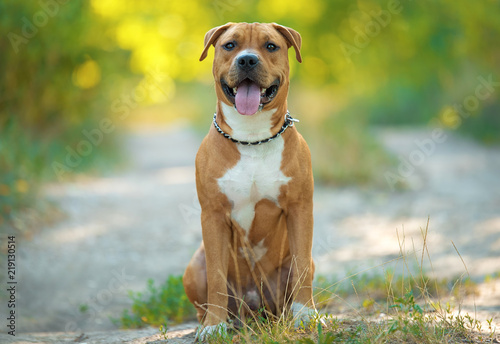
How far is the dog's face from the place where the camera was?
2.81 metres

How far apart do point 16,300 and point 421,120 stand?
49.4 feet

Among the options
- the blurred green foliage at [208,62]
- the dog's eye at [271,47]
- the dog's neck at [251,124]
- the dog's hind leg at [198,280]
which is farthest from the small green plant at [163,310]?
the blurred green foliage at [208,62]

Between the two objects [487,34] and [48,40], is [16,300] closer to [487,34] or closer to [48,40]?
[48,40]

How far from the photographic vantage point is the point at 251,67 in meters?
2.79

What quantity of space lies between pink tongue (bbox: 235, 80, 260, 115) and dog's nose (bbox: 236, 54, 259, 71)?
0.38 feet

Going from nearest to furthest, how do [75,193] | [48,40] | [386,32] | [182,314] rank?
[182,314], [48,40], [75,193], [386,32]

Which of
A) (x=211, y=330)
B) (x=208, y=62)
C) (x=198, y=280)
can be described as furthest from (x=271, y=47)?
(x=208, y=62)

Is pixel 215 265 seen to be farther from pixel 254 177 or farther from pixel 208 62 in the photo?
pixel 208 62

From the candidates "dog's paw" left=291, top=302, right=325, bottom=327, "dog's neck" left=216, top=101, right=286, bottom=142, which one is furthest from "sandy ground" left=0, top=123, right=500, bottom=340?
"dog's neck" left=216, top=101, right=286, bottom=142

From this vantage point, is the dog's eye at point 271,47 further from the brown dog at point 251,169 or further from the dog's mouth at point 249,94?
the dog's mouth at point 249,94

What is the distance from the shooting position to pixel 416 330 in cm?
257

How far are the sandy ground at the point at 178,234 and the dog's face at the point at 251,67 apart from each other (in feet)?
3.53

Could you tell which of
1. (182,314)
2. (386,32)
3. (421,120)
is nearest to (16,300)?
(182,314)

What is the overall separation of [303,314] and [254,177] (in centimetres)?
82
